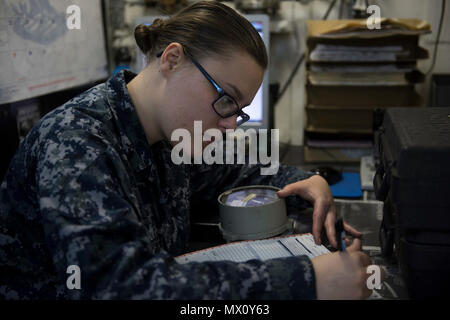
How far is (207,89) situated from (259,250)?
29cm

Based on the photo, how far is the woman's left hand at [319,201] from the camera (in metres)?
0.85

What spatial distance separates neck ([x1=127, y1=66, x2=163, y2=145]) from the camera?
2.70 ft

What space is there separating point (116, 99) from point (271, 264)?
41cm

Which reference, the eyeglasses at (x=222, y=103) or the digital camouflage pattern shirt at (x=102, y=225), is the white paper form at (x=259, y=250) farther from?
the eyeglasses at (x=222, y=103)

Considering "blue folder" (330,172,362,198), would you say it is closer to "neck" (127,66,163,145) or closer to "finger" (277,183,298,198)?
"finger" (277,183,298,198)

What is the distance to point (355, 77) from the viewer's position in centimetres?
150

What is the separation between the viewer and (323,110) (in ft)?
5.15

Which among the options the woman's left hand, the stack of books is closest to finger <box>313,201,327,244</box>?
the woman's left hand
